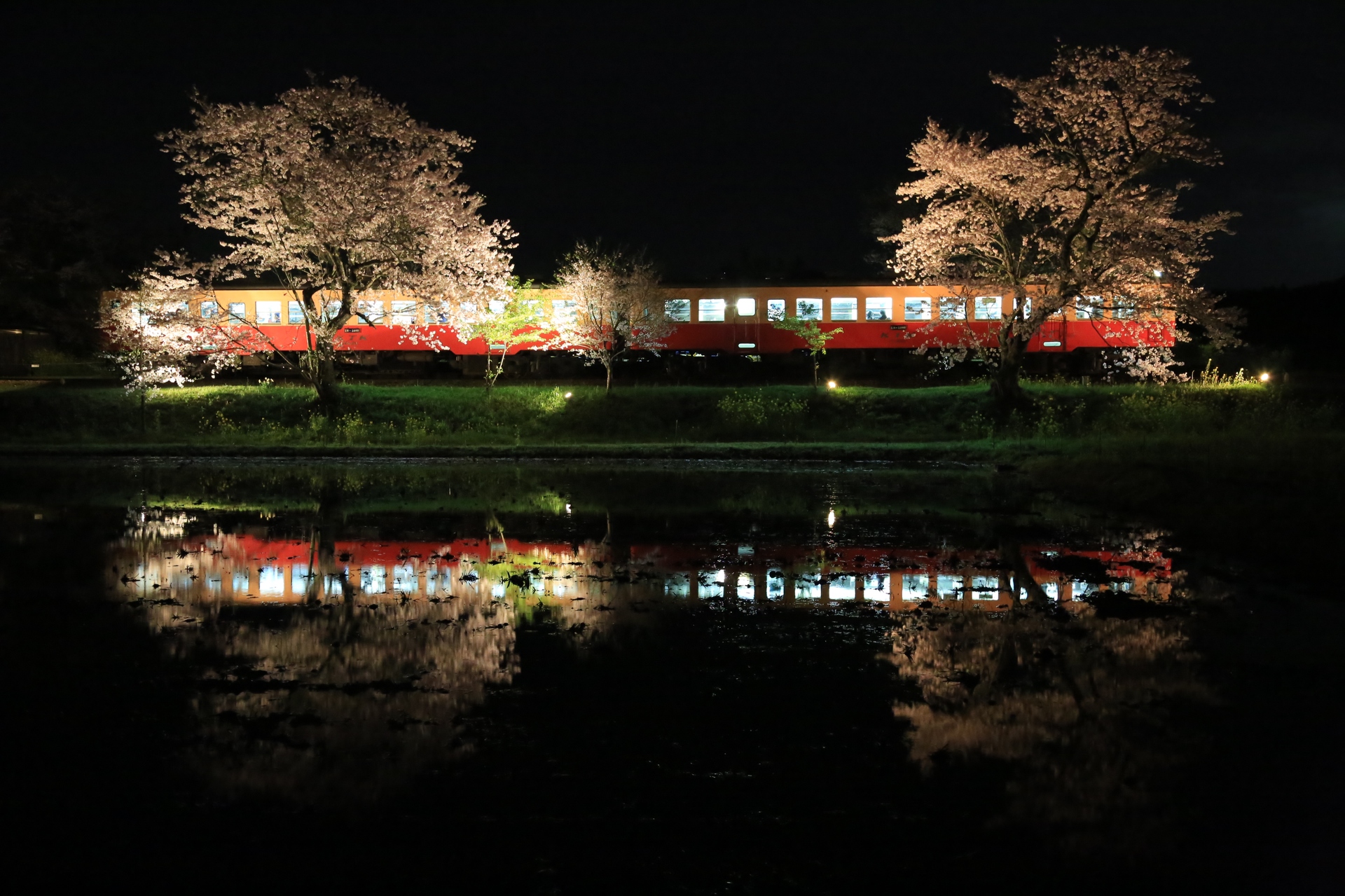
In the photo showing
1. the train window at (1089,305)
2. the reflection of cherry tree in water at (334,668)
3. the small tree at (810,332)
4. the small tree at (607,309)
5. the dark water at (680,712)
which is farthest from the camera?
the small tree at (607,309)

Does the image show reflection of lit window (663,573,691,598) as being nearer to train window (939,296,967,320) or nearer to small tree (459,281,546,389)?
train window (939,296,967,320)

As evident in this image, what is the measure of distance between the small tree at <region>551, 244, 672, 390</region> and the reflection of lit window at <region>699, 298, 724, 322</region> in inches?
90.4

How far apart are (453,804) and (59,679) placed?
10.9 feet

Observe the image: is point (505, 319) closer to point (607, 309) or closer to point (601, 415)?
point (607, 309)

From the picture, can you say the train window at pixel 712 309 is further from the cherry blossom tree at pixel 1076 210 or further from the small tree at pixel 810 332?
the cherry blossom tree at pixel 1076 210

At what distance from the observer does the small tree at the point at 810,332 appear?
1266 inches

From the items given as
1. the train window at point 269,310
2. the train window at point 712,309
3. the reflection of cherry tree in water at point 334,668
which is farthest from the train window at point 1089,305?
the train window at point 269,310

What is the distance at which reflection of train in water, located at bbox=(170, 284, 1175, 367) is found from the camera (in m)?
34.4

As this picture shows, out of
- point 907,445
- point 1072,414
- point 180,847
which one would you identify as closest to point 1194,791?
point 180,847

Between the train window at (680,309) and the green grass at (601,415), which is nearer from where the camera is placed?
the green grass at (601,415)

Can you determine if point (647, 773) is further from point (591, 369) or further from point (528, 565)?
point (591, 369)

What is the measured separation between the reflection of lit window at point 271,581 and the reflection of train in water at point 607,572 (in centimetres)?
2

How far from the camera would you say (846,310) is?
35500 millimetres

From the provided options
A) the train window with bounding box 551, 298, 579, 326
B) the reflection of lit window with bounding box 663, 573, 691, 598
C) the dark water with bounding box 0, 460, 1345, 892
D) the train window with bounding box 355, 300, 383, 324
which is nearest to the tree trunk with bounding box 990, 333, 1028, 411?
the train window with bounding box 551, 298, 579, 326
